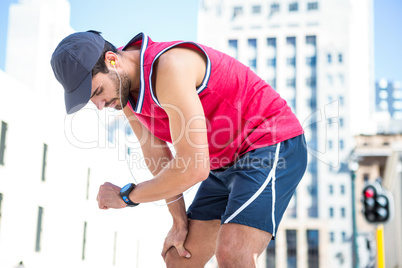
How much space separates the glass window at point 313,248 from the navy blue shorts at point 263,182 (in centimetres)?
6506

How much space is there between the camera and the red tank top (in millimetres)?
2586

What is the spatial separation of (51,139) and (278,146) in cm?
2322

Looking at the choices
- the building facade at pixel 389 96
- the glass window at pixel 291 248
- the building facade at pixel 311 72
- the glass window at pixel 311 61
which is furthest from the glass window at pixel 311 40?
the building facade at pixel 389 96

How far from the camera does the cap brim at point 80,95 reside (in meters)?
2.45

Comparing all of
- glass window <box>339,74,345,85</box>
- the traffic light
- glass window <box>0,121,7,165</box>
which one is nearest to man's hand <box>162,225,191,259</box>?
the traffic light

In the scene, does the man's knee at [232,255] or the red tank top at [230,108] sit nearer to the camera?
the man's knee at [232,255]

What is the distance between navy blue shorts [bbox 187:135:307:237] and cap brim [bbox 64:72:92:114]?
767 millimetres

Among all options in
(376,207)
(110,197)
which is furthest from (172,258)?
(376,207)

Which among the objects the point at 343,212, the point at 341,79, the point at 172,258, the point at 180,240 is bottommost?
the point at 343,212

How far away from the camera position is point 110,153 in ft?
110

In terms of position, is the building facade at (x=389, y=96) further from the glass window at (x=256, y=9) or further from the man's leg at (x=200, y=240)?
the man's leg at (x=200, y=240)

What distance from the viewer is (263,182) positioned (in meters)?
2.58

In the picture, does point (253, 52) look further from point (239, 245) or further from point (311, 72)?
point (239, 245)

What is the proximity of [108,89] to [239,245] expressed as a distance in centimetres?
88
